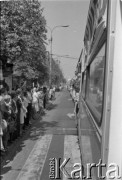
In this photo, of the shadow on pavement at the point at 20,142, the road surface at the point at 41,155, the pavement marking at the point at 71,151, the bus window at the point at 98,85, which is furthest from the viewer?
the shadow on pavement at the point at 20,142

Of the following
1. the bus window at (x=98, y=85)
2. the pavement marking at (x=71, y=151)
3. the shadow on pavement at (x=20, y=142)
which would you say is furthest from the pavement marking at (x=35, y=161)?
the bus window at (x=98, y=85)

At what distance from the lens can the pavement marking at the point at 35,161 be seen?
5.02 metres

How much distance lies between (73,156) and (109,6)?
4943 mm

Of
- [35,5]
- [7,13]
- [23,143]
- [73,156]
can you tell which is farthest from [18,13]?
[73,156]

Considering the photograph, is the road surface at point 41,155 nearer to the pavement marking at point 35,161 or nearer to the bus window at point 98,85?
the pavement marking at point 35,161

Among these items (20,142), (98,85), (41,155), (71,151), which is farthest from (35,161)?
(98,85)

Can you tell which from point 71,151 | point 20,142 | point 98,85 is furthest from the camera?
point 20,142

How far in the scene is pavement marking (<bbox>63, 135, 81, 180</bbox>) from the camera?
5.47 meters

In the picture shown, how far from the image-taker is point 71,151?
6.68 m

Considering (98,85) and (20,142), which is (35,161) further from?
(98,85)

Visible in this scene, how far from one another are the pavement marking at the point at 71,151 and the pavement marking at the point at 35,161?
512mm

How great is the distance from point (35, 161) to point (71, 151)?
3.70 feet

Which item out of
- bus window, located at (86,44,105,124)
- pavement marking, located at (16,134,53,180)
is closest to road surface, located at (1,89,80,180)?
pavement marking, located at (16,134,53,180)

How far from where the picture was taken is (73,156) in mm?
6215
